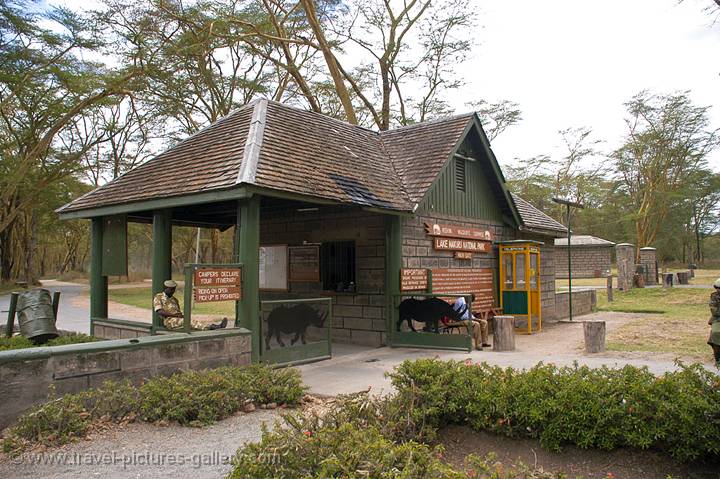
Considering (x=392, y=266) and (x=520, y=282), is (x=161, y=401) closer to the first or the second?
(x=392, y=266)

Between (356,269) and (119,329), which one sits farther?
(356,269)

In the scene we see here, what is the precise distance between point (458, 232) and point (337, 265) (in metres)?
3.30

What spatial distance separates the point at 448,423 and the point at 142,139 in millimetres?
39111

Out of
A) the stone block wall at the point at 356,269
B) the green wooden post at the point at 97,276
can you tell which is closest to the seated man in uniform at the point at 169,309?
the green wooden post at the point at 97,276

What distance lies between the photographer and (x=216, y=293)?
334 inches

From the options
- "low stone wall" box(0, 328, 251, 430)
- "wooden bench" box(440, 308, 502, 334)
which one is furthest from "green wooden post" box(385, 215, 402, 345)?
"low stone wall" box(0, 328, 251, 430)

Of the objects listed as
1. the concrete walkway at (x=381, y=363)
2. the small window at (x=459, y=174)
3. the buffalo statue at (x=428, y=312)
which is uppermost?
the small window at (x=459, y=174)

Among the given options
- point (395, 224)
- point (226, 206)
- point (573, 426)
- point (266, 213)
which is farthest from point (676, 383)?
point (266, 213)

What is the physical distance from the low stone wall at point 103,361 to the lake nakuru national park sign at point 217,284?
52cm

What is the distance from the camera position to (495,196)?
16156 mm

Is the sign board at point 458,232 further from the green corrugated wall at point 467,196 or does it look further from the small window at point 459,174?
the small window at point 459,174

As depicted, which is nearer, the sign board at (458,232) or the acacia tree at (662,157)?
the sign board at (458,232)

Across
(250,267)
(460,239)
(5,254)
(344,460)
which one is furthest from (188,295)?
(5,254)

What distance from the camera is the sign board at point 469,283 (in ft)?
44.5
